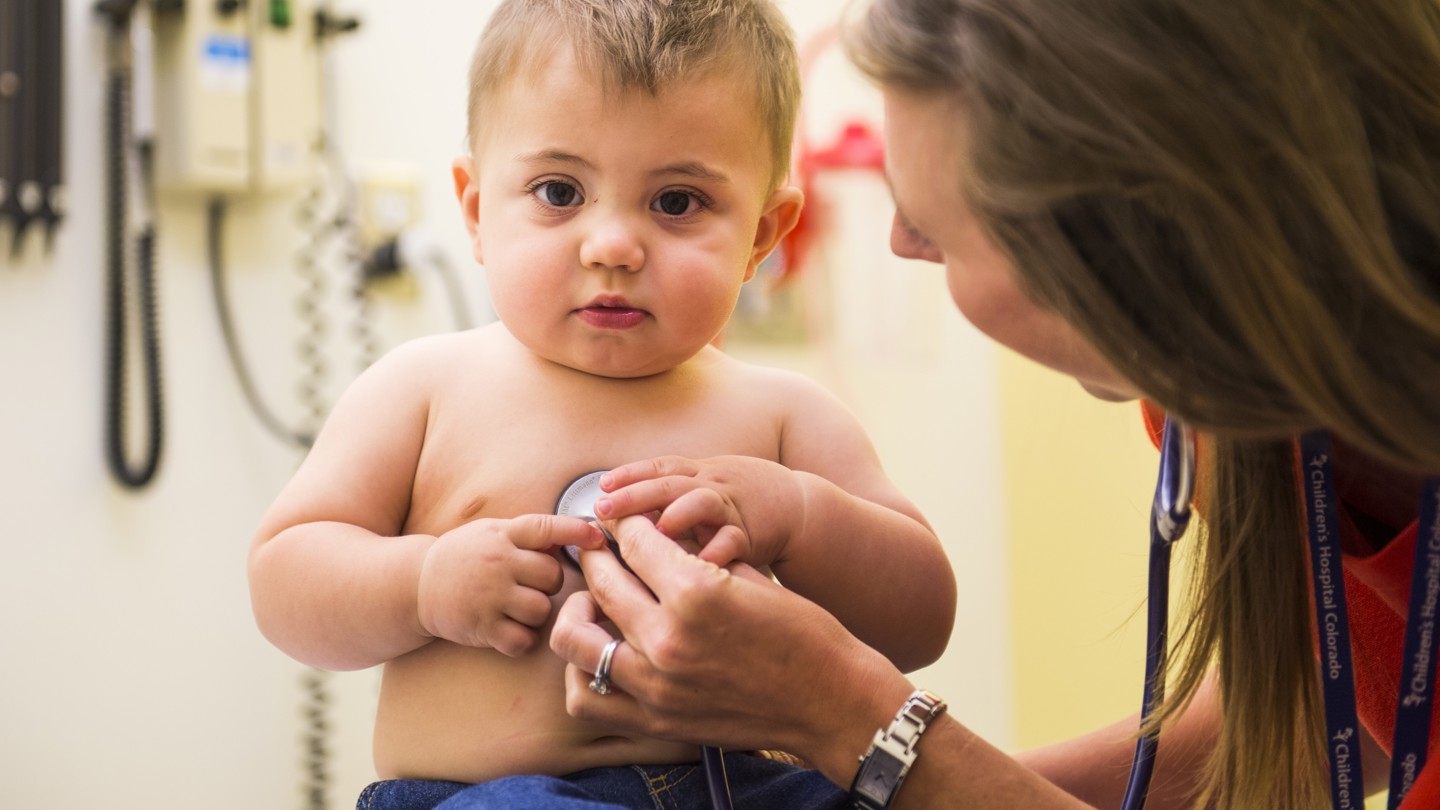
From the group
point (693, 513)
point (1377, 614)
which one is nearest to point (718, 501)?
point (693, 513)

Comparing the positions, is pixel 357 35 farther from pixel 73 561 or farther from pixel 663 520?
pixel 663 520

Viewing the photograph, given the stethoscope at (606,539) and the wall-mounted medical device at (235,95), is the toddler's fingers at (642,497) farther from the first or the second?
the wall-mounted medical device at (235,95)

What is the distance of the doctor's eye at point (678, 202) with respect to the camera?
99 cm

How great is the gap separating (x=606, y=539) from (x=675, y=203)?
0.27 meters

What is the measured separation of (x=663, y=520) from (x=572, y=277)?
21 cm

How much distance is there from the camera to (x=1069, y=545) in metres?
2.94

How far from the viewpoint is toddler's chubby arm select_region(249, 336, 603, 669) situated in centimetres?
86

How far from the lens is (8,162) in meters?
1.87

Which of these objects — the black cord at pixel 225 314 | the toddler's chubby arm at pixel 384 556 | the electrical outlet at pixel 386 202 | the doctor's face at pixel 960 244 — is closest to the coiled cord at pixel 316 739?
the black cord at pixel 225 314

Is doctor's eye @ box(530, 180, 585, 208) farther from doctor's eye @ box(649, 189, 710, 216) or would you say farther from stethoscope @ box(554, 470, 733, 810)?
stethoscope @ box(554, 470, 733, 810)

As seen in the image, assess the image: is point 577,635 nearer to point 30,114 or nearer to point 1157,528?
point 1157,528

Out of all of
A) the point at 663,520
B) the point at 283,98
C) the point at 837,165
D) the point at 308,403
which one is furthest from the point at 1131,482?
the point at 663,520

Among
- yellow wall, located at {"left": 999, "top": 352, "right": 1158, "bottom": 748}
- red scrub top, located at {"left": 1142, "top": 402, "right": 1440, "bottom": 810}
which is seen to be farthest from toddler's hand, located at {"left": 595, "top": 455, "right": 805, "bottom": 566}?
yellow wall, located at {"left": 999, "top": 352, "right": 1158, "bottom": 748}

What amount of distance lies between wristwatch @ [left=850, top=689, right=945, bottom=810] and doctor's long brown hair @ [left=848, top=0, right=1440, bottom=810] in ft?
0.95
